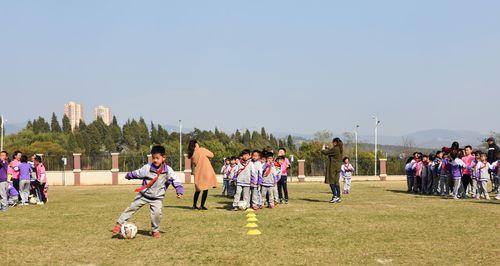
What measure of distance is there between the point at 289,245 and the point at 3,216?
8462 mm

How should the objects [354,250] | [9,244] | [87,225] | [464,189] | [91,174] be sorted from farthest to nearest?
[91,174] → [464,189] → [87,225] → [9,244] → [354,250]

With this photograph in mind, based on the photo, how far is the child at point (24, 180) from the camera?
17672 millimetres

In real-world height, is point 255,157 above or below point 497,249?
above

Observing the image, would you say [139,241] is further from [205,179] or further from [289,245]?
[205,179]

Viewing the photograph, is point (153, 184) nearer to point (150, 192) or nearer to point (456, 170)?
point (150, 192)

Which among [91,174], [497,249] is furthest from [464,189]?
[91,174]

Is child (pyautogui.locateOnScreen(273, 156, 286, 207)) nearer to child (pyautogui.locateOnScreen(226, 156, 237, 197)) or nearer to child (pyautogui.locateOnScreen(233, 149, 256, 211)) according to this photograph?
child (pyautogui.locateOnScreen(233, 149, 256, 211))

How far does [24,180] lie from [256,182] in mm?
7804

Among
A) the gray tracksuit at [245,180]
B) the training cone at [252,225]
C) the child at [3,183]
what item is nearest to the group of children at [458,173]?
the gray tracksuit at [245,180]

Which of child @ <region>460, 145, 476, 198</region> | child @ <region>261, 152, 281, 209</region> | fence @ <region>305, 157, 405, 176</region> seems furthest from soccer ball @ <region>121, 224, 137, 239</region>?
fence @ <region>305, 157, 405, 176</region>

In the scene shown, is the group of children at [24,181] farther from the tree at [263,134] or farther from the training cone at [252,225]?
the tree at [263,134]

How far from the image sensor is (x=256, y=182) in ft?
50.0

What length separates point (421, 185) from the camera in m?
23.9

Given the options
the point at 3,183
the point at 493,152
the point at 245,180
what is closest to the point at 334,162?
the point at 245,180
